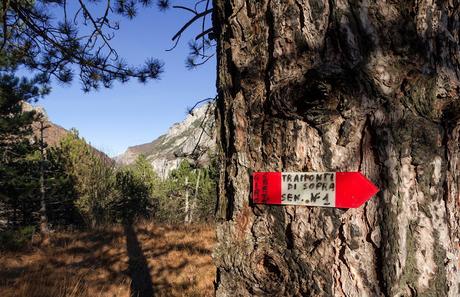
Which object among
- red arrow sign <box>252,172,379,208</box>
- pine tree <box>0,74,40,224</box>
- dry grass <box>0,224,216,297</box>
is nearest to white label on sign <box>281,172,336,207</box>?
red arrow sign <box>252,172,379,208</box>

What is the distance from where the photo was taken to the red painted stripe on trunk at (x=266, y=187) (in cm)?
124

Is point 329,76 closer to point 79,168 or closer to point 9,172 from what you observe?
point 9,172

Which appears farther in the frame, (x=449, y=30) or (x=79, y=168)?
(x=79, y=168)

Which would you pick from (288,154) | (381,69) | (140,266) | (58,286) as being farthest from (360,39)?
(140,266)

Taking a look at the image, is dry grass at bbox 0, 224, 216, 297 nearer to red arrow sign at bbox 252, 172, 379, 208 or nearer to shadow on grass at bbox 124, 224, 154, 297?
shadow on grass at bbox 124, 224, 154, 297

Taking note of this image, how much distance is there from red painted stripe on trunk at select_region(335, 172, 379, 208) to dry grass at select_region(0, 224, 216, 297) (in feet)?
9.27

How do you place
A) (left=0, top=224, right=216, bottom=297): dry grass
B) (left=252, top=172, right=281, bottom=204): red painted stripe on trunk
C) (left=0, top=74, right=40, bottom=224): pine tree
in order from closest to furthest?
(left=252, top=172, right=281, bottom=204): red painted stripe on trunk → (left=0, top=224, right=216, bottom=297): dry grass → (left=0, top=74, right=40, bottom=224): pine tree

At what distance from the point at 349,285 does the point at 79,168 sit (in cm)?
2315

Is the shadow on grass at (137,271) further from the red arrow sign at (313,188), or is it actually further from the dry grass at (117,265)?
the red arrow sign at (313,188)

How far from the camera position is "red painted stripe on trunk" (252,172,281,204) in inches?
48.7

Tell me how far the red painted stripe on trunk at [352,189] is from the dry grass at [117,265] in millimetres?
2824

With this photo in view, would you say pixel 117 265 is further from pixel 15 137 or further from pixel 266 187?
pixel 15 137

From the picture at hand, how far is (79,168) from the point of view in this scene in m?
22.3

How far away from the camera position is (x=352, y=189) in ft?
3.73
